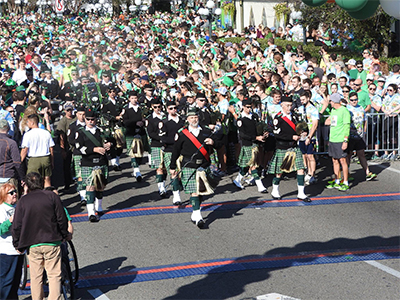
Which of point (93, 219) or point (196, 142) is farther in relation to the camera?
point (93, 219)

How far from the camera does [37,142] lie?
10.9m

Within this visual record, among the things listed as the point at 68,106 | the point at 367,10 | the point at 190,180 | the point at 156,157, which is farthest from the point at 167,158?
the point at 367,10

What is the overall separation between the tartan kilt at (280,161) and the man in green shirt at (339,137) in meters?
1.08

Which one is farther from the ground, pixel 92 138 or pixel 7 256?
pixel 92 138

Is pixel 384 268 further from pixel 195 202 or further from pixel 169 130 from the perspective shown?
pixel 169 130

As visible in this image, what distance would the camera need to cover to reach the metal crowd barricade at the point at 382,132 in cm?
1466

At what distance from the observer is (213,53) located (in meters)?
21.0

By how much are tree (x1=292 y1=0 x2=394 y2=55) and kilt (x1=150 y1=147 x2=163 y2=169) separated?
12692 mm

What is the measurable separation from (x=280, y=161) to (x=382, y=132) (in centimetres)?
396

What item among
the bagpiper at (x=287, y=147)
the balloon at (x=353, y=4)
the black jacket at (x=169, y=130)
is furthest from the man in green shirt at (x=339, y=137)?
the balloon at (x=353, y=4)

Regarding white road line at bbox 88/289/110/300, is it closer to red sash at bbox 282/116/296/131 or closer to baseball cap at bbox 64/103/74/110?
red sash at bbox 282/116/296/131

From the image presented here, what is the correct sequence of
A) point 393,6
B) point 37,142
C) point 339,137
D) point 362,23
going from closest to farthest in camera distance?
point 393,6
point 37,142
point 339,137
point 362,23

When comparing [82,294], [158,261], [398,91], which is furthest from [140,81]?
[82,294]

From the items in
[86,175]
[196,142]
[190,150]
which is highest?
[196,142]
